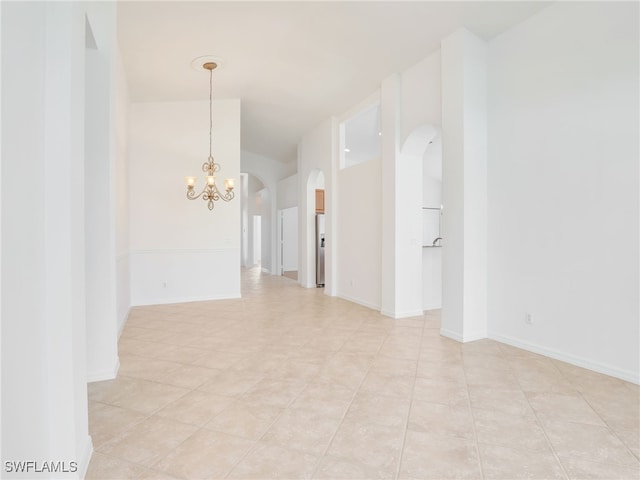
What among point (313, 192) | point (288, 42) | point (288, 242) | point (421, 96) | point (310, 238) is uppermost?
point (288, 42)

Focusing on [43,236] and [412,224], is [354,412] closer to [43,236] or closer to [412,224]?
[43,236]

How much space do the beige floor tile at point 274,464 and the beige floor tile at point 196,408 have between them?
0.51 m

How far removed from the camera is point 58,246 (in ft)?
4.99

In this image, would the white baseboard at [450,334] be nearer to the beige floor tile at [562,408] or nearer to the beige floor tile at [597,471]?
the beige floor tile at [562,408]

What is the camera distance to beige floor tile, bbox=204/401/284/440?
82.8 inches

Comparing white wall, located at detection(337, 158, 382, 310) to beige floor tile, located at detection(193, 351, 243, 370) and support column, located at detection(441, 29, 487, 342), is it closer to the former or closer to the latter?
support column, located at detection(441, 29, 487, 342)

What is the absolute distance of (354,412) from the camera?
91.7 inches

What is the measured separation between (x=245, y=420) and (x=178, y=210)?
15.4ft

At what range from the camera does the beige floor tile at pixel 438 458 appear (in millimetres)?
1728

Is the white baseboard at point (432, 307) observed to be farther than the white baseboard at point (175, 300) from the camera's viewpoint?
No

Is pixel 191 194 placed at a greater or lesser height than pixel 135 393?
greater

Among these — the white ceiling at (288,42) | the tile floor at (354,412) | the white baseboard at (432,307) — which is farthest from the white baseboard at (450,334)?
the white ceiling at (288,42)

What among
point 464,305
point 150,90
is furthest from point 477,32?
point 150,90

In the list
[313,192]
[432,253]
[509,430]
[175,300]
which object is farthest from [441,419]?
[313,192]
